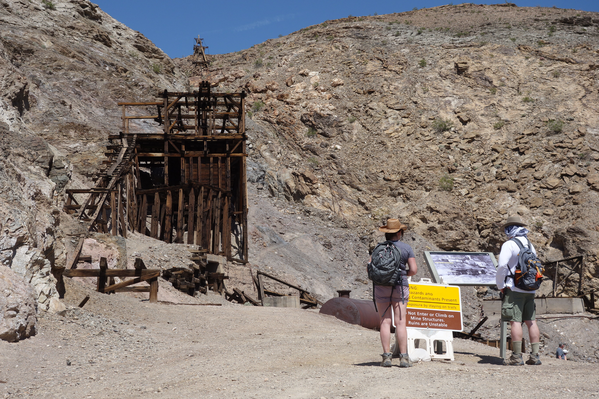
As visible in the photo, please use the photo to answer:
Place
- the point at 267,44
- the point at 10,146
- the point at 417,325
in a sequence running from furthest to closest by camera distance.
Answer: the point at 267,44 < the point at 10,146 < the point at 417,325

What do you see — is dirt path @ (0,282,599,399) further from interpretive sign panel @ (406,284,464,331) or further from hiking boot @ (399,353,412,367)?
interpretive sign panel @ (406,284,464,331)

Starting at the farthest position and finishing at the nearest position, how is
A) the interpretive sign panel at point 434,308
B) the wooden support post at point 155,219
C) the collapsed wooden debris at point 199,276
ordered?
the wooden support post at point 155,219
the collapsed wooden debris at point 199,276
the interpretive sign panel at point 434,308

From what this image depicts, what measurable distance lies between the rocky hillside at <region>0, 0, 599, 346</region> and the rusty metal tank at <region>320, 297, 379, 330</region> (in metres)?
8.24

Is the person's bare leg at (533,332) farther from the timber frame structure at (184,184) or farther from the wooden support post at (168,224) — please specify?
the wooden support post at (168,224)

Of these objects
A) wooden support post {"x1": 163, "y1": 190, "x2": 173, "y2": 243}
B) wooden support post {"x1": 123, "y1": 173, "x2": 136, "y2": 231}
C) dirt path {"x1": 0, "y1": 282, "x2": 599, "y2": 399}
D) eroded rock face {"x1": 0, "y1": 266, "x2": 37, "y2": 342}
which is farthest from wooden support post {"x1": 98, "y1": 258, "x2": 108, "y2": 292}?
wooden support post {"x1": 163, "y1": 190, "x2": 173, "y2": 243}

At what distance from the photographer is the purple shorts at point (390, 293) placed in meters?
5.71

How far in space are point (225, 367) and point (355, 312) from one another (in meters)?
5.87

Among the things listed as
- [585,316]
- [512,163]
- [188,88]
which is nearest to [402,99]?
[512,163]

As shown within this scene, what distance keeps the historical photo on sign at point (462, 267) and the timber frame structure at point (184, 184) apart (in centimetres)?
1145

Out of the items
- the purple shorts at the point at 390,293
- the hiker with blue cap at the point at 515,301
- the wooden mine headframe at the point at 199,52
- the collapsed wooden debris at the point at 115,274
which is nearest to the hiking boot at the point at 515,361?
the hiker with blue cap at the point at 515,301

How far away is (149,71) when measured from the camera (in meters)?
37.1

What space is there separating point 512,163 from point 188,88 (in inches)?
853

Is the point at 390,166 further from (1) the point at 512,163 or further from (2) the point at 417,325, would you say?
(2) the point at 417,325

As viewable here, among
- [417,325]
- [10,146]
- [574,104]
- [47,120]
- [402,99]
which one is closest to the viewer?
[417,325]
